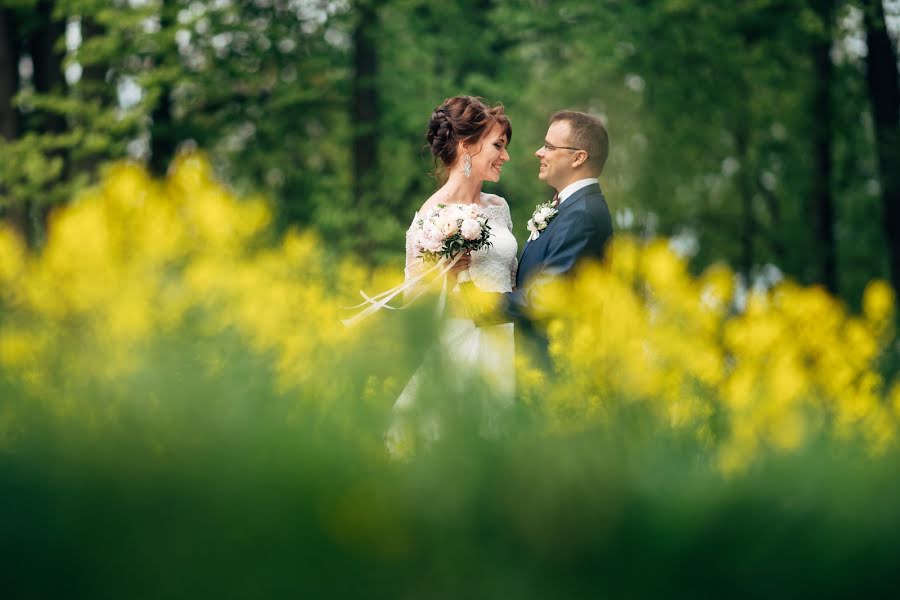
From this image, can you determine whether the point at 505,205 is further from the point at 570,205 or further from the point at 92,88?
the point at 92,88

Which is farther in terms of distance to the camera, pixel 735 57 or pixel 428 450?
pixel 735 57

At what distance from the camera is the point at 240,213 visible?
5355 mm

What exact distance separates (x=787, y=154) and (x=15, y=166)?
14630 mm

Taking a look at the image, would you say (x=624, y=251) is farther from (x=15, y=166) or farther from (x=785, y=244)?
(x=785, y=244)

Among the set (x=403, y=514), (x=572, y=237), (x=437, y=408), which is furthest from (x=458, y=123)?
(x=403, y=514)

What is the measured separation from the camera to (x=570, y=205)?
5.01 meters

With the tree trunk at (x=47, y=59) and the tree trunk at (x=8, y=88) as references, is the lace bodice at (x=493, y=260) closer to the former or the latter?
the tree trunk at (x=8, y=88)

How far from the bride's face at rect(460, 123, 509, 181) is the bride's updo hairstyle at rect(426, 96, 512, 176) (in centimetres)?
3

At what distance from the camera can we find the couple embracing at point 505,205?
15.9ft

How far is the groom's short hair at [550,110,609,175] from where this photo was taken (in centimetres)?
514

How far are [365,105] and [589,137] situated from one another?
1297 cm

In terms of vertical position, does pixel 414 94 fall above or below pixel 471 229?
above

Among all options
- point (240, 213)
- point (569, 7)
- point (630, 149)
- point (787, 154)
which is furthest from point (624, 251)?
point (787, 154)

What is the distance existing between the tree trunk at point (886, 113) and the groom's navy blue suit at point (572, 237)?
33.8 feet
